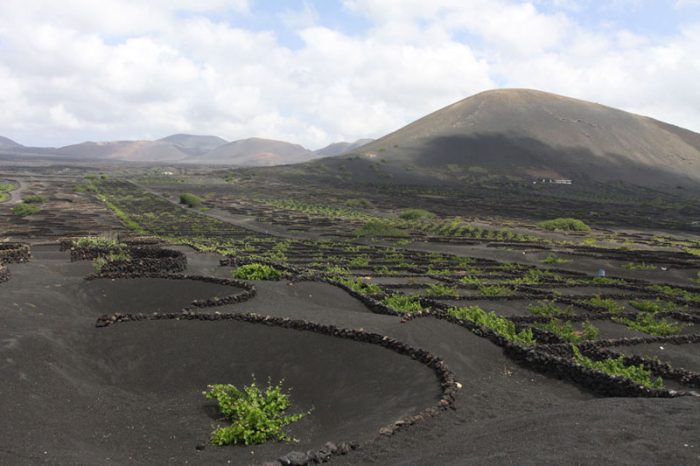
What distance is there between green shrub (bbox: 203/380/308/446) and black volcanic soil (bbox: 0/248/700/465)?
0.33m

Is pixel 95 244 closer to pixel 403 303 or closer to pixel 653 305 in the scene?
pixel 403 303

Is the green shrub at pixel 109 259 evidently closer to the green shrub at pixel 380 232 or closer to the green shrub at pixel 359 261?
the green shrub at pixel 359 261

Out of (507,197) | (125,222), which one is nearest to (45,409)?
(125,222)

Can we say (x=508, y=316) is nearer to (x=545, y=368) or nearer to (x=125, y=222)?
(x=545, y=368)

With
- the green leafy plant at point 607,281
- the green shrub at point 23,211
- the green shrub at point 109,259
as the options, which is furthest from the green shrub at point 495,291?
the green shrub at point 23,211

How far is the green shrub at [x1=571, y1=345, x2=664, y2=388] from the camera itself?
1698 centimetres

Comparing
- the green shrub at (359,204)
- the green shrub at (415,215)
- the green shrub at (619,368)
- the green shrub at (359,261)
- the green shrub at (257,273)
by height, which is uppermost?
the green shrub at (359,204)

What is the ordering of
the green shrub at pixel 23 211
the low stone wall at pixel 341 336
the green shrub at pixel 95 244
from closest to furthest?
the low stone wall at pixel 341 336, the green shrub at pixel 95 244, the green shrub at pixel 23 211

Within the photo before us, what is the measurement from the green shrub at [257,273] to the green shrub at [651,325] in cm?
1808

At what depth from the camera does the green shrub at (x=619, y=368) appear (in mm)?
16983

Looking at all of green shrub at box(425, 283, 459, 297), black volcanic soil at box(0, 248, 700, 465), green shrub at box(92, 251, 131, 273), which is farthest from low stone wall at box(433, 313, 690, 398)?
green shrub at box(92, 251, 131, 273)

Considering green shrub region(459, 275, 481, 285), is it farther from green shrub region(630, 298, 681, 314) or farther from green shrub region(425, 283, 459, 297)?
green shrub region(630, 298, 681, 314)

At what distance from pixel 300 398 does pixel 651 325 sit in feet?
63.0

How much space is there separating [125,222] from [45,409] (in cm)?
6557
